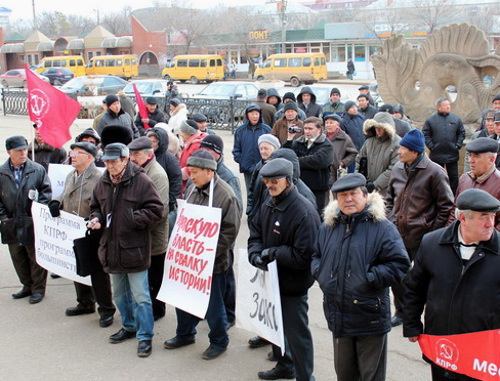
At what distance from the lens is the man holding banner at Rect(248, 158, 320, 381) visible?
4.66m

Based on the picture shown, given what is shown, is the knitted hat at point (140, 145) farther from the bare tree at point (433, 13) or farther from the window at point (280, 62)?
the bare tree at point (433, 13)

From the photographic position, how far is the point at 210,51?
65000 millimetres

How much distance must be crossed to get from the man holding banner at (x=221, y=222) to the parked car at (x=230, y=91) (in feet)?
57.4

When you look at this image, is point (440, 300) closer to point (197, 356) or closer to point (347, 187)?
point (347, 187)

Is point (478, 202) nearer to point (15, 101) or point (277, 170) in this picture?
point (277, 170)

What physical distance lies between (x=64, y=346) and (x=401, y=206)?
11.2ft

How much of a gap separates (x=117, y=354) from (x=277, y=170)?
7.89 feet

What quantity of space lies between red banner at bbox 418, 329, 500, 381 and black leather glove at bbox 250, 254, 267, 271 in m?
1.39

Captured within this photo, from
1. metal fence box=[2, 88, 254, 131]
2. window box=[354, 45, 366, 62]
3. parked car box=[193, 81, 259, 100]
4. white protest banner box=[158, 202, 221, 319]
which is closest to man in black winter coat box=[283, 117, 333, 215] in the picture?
white protest banner box=[158, 202, 221, 319]

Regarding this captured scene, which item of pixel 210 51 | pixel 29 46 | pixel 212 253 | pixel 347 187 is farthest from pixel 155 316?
pixel 29 46

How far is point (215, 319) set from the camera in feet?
18.2

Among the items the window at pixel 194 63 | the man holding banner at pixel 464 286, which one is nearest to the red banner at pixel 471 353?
the man holding banner at pixel 464 286

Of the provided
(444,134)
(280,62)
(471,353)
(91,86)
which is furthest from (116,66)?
(471,353)

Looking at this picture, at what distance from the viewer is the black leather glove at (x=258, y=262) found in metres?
4.77
